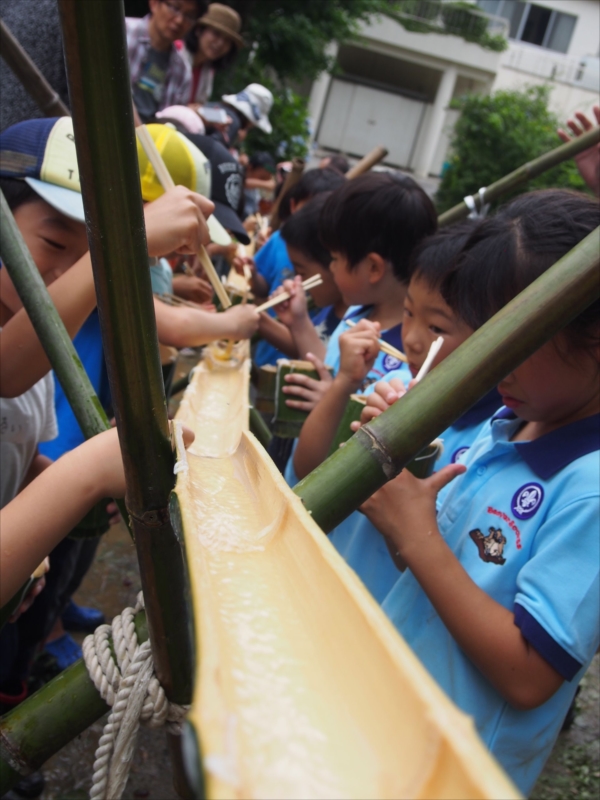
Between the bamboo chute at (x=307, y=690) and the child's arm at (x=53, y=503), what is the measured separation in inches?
17.0

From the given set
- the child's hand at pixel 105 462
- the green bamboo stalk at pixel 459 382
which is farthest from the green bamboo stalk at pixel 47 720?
the green bamboo stalk at pixel 459 382

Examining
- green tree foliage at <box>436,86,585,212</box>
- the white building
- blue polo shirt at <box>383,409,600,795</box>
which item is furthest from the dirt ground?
the white building

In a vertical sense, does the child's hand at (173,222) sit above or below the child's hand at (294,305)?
above

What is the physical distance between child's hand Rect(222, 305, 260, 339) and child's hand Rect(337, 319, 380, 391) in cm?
71

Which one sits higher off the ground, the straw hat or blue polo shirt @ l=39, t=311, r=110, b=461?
the straw hat

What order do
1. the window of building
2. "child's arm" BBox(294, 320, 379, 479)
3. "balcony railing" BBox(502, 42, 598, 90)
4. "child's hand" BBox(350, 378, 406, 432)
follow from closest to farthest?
"child's hand" BBox(350, 378, 406, 432), "child's arm" BBox(294, 320, 379, 479), "balcony railing" BBox(502, 42, 598, 90), the window of building

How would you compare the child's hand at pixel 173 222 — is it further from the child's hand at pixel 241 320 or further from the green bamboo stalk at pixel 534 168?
the green bamboo stalk at pixel 534 168

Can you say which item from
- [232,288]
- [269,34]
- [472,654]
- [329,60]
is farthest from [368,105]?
[472,654]

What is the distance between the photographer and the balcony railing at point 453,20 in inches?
1076

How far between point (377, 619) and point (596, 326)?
105cm

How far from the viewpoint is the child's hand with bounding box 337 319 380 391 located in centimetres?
194

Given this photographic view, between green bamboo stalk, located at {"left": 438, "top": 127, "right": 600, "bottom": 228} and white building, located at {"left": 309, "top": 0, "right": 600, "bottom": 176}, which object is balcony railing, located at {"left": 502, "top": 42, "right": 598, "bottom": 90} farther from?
green bamboo stalk, located at {"left": 438, "top": 127, "right": 600, "bottom": 228}

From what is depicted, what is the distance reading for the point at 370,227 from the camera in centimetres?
259

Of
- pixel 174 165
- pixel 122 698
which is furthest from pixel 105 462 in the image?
pixel 174 165
